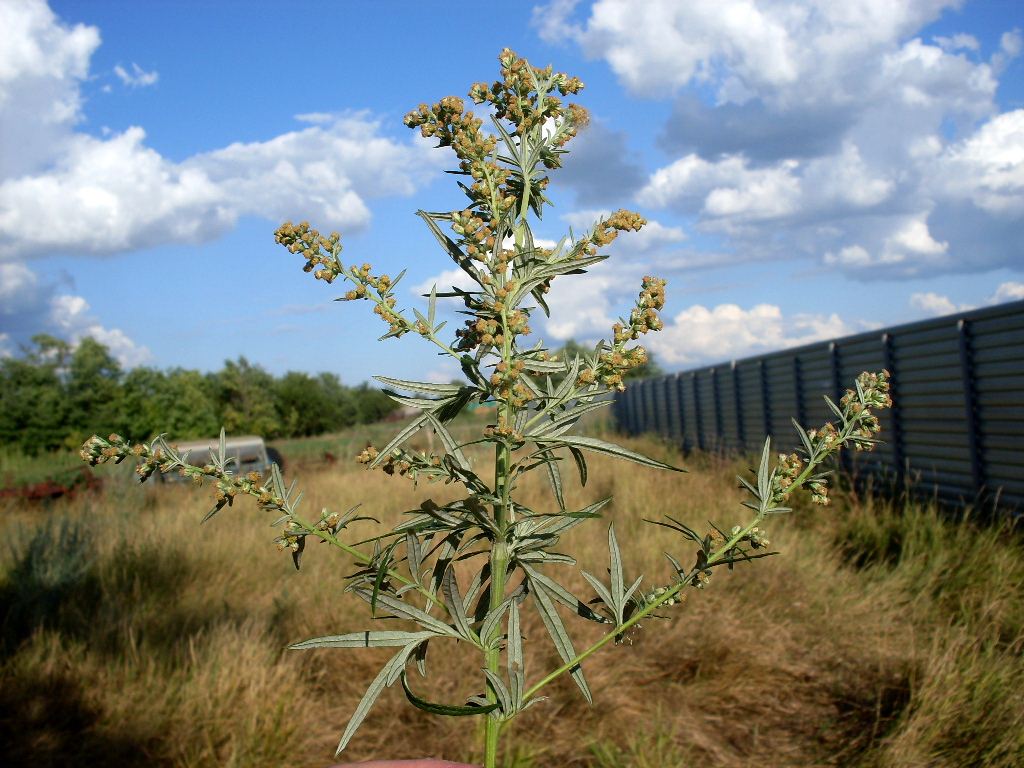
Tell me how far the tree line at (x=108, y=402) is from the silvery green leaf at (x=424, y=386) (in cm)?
2078

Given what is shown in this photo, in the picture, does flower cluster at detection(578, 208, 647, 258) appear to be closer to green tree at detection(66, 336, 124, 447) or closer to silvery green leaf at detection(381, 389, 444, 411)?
silvery green leaf at detection(381, 389, 444, 411)

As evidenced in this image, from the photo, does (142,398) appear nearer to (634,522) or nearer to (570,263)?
(634,522)

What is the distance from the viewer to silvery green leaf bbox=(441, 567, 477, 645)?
1.05 m

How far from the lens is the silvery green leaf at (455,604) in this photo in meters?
1.05

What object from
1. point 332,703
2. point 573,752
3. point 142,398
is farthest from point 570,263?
point 142,398

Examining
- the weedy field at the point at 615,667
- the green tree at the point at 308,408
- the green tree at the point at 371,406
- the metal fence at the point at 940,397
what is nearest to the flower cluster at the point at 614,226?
the metal fence at the point at 940,397

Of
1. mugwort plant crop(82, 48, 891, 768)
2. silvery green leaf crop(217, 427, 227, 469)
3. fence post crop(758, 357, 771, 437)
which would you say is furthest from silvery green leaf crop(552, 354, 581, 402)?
fence post crop(758, 357, 771, 437)

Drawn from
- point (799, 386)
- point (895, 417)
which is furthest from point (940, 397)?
point (799, 386)

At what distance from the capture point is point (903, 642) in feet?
13.5

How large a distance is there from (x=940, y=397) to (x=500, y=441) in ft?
22.4

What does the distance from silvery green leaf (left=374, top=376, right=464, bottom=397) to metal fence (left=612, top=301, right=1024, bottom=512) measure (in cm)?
249

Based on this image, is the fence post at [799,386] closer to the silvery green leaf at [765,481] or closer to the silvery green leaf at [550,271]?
the silvery green leaf at [765,481]

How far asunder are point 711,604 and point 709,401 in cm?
1122

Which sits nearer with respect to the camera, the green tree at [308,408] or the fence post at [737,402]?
the fence post at [737,402]
